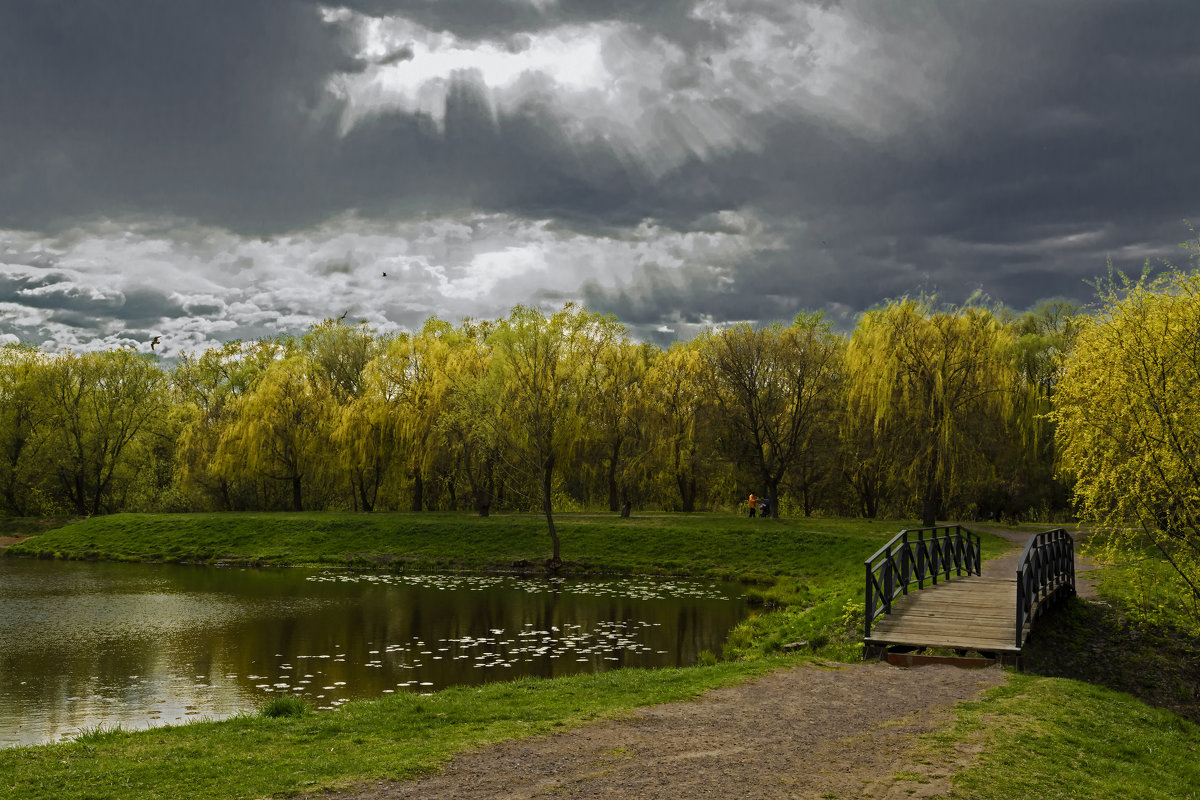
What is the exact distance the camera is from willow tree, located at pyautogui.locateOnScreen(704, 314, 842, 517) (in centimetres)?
4312

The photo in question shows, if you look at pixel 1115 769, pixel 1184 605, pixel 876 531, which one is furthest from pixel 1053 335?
pixel 1115 769

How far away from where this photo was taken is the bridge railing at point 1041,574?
15.4 metres

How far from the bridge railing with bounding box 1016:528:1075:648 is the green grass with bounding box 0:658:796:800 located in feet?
19.8

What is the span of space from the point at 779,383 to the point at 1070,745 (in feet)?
113

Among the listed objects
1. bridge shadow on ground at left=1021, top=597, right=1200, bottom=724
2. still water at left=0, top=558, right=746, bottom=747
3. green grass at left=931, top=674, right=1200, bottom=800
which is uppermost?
green grass at left=931, top=674, right=1200, bottom=800

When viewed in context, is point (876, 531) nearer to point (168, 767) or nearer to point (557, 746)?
point (557, 746)

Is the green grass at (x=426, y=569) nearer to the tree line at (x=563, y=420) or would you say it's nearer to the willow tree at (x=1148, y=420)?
the tree line at (x=563, y=420)

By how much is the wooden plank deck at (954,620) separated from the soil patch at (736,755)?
260 centimetres

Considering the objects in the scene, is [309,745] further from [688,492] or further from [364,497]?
[688,492]

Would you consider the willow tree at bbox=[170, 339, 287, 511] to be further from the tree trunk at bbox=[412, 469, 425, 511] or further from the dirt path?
the dirt path

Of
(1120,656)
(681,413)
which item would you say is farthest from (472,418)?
(1120,656)

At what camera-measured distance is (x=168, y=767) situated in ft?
28.3

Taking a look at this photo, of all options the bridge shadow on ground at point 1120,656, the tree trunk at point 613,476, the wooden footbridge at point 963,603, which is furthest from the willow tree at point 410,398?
the bridge shadow on ground at point 1120,656

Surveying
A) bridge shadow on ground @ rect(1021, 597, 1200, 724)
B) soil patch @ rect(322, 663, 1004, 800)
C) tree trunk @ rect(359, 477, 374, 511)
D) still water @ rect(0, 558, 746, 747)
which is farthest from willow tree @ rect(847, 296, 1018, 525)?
tree trunk @ rect(359, 477, 374, 511)
